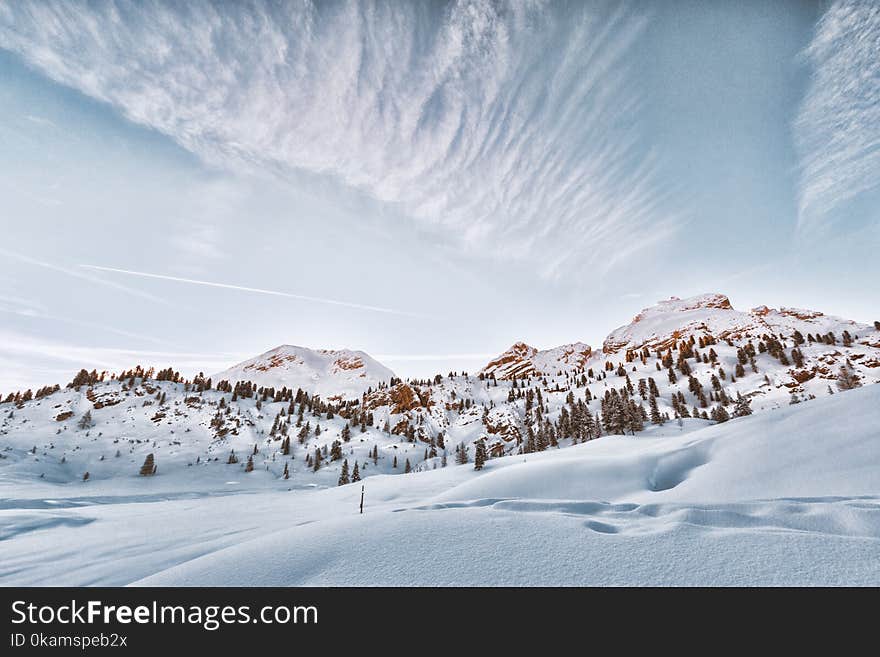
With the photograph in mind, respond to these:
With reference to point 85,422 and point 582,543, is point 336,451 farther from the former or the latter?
point 582,543

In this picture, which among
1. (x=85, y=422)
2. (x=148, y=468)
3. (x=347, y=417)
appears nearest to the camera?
(x=148, y=468)

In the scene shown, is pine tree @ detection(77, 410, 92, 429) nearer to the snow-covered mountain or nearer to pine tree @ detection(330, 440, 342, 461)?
the snow-covered mountain

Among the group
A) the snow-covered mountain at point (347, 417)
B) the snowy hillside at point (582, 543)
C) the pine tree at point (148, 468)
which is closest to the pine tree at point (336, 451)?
the snow-covered mountain at point (347, 417)

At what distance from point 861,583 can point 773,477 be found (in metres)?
10.3

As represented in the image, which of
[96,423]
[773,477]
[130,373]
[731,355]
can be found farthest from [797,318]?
[130,373]

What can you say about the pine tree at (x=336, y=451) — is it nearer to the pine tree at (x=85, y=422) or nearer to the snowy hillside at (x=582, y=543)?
the pine tree at (x=85, y=422)

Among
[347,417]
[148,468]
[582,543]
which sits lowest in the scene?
[148,468]

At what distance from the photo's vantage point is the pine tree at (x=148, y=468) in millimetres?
79500

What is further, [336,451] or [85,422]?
[85,422]

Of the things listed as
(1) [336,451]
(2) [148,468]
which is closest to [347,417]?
(1) [336,451]

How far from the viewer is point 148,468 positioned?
79.9 meters

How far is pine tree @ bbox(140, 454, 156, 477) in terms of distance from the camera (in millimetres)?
79500

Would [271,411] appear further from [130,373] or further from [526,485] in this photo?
[526,485]
